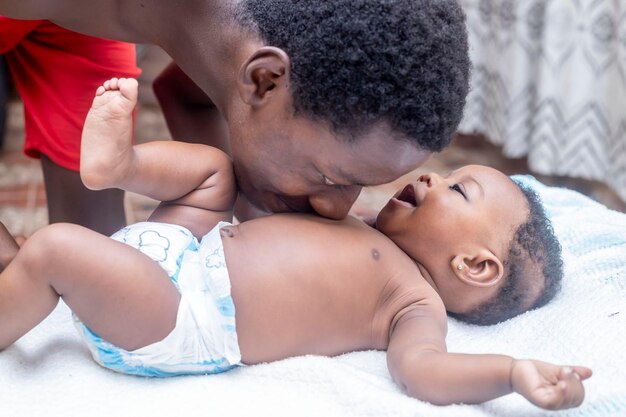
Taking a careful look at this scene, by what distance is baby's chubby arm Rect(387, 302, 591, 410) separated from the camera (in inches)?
34.1

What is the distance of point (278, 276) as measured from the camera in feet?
3.52

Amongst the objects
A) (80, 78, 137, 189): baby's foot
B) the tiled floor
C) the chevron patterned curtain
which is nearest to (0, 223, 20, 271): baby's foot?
(80, 78, 137, 189): baby's foot

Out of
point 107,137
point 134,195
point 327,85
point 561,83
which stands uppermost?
point 327,85

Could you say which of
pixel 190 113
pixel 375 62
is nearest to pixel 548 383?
pixel 375 62

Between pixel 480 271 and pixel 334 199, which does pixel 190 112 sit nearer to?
pixel 334 199

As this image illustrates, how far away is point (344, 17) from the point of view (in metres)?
0.97

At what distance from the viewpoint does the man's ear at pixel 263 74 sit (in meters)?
1.00

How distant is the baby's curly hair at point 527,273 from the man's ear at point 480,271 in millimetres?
19

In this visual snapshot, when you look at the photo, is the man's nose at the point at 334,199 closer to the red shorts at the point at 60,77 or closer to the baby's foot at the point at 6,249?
the baby's foot at the point at 6,249

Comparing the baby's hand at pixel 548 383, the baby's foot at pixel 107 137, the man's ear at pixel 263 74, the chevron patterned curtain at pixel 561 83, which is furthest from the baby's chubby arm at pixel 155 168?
the chevron patterned curtain at pixel 561 83

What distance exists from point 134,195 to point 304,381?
1.58 m

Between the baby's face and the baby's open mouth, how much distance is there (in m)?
0.02

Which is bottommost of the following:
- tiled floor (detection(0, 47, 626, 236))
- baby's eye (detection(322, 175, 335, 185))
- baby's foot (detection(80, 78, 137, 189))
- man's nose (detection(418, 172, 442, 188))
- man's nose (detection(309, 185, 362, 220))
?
tiled floor (detection(0, 47, 626, 236))

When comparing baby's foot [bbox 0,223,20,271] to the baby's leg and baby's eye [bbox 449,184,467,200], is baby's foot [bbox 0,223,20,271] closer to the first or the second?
the baby's leg
